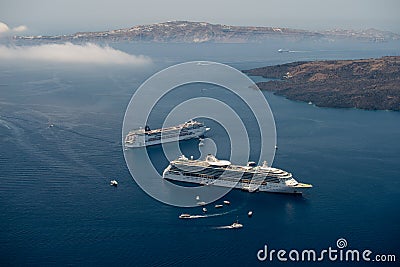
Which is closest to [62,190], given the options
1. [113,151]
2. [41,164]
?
[41,164]

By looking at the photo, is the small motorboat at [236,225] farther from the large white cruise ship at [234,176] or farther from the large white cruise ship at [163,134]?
the large white cruise ship at [163,134]

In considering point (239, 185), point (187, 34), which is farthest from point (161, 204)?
point (187, 34)

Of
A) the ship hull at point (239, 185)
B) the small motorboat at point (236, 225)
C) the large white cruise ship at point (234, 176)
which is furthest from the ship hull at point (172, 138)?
the small motorboat at point (236, 225)

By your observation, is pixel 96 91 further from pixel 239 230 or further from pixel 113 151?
pixel 239 230

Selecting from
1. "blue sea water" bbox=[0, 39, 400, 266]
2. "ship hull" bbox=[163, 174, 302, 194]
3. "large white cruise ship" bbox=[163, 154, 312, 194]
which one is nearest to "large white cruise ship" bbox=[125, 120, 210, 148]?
"blue sea water" bbox=[0, 39, 400, 266]

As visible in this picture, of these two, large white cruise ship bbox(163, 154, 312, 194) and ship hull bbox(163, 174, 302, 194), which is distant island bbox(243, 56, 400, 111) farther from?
ship hull bbox(163, 174, 302, 194)

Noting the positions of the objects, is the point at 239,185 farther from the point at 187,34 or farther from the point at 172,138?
the point at 187,34
